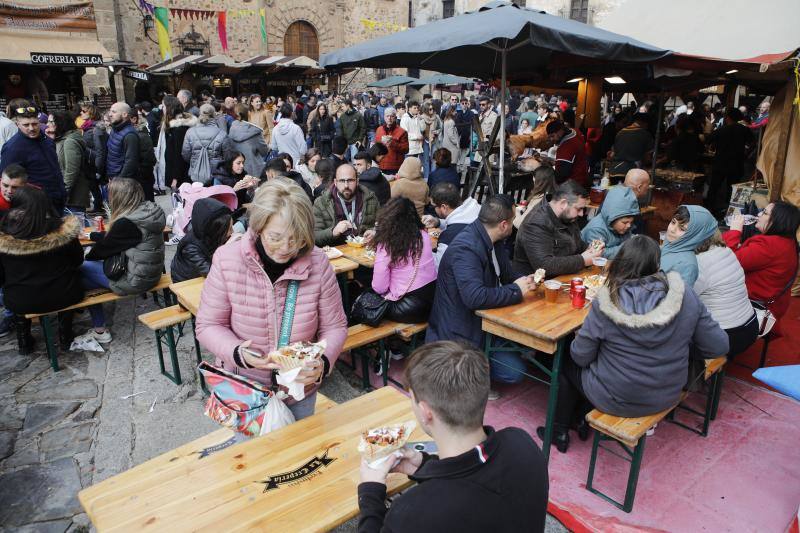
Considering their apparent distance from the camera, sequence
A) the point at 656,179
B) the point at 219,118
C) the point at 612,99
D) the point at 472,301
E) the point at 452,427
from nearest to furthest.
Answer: the point at 452,427, the point at 472,301, the point at 656,179, the point at 219,118, the point at 612,99

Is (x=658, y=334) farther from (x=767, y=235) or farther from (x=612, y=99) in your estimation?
(x=612, y=99)

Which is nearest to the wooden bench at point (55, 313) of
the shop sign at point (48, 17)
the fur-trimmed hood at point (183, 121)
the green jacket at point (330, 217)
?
the green jacket at point (330, 217)

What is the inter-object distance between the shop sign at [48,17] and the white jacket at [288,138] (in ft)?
39.4

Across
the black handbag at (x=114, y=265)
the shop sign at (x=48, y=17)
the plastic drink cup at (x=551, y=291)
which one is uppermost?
the shop sign at (x=48, y=17)

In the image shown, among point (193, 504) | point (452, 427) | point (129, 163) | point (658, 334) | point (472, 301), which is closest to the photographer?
point (452, 427)

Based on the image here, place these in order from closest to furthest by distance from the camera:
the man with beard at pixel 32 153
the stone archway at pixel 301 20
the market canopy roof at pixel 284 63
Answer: the man with beard at pixel 32 153 → the market canopy roof at pixel 284 63 → the stone archway at pixel 301 20

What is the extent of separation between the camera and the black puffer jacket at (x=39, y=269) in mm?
4102

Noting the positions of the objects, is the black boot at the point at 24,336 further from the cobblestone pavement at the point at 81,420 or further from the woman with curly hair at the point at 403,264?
the woman with curly hair at the point at 403,264

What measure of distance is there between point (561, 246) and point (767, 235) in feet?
5.02

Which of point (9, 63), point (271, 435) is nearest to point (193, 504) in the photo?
point (271, 435)

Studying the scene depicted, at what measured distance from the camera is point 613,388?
9.45ft

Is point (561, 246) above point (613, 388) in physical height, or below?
above

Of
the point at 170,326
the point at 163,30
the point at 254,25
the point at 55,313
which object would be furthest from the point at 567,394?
the point at 254,25

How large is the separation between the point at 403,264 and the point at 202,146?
4385mm
